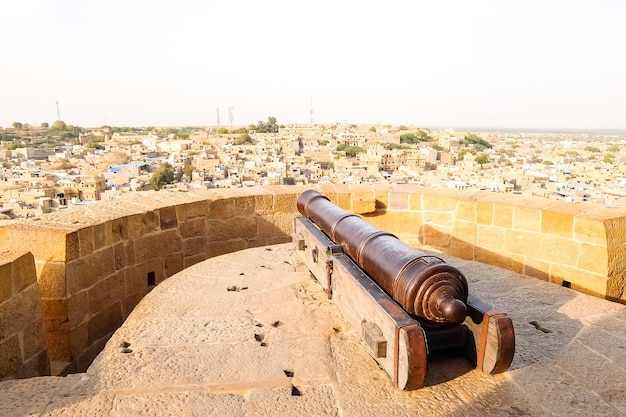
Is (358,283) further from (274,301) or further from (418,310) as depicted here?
(274,301)

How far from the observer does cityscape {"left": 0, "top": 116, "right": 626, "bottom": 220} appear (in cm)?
3228

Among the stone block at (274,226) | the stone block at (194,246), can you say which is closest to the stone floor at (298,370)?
the stone block at (194,246)

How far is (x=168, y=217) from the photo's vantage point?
3.01 m

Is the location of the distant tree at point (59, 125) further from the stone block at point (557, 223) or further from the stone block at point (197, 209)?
the stone block at point (557, 223)

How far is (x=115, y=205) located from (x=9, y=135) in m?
103

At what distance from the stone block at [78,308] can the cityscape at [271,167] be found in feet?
26.9

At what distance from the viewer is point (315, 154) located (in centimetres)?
6328

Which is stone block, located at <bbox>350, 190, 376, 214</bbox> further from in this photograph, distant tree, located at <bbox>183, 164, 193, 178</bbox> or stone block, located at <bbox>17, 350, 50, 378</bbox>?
distant tree, located at <bbox>183, 164, 193, 178</bbox>

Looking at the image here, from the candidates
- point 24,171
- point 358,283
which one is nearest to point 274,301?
point 358,283

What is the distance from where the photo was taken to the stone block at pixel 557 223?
8.93ft

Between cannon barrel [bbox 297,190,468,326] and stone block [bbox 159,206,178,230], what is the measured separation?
1.48 meters

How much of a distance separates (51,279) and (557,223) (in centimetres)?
285

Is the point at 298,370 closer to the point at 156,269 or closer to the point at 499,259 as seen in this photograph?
the point at 156,269

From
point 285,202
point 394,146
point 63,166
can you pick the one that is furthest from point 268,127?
point 285,202
